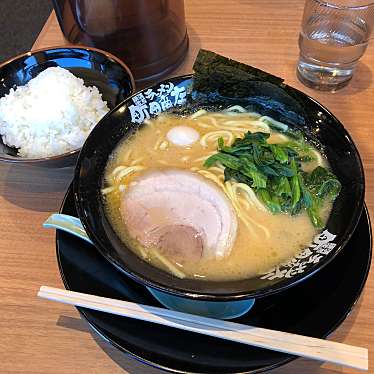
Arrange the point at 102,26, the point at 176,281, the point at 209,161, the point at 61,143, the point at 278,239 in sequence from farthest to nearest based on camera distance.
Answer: the point at 102,26, the point at 61,143, the point at 209,161, the point at 278,239, the point at 176,281

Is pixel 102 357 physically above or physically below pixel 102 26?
below

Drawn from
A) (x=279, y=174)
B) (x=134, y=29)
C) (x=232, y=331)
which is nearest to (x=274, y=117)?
(x=279, y=174)

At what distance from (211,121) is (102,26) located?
0.46 meters

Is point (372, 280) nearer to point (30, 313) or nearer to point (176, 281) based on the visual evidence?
point (176, 281)

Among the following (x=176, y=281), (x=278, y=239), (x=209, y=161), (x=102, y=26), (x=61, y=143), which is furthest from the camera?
(x=102, y=26)

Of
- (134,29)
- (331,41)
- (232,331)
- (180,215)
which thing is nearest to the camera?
(232,331)

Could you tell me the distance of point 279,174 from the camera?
1.08 meters

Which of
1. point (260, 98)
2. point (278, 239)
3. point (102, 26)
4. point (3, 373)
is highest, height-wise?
point (102, 26)

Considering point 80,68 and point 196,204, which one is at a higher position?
point 80,68

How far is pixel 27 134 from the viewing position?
1.30m

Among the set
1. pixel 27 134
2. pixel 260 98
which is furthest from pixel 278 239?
pixel 27 134

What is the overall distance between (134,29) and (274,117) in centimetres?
52

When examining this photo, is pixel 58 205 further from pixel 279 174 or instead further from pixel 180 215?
pixel 279 174

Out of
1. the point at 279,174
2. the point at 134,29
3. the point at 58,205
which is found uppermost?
the point at 134,29
